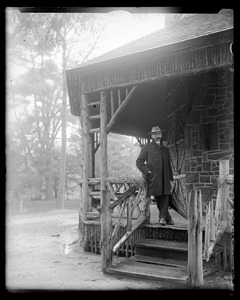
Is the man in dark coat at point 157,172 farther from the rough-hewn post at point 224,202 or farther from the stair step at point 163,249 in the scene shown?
the rough-hewn post at point 224,202

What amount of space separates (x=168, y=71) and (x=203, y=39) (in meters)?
1.11

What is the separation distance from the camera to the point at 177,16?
17.4 m

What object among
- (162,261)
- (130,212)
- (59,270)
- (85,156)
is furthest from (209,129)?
(59,270)

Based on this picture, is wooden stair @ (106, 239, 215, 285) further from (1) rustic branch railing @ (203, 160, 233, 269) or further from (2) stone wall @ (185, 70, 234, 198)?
(2) stone wall @ (185, 70, 234, 198)

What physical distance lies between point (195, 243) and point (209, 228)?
71cm

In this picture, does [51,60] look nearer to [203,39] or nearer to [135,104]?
[135,104]

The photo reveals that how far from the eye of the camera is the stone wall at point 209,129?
1086 cm

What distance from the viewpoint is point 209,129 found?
11125 mm

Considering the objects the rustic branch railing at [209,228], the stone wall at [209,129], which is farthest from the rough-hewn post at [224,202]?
the stone wall at [209,129]

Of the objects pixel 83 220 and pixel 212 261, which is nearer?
pixel 212 261

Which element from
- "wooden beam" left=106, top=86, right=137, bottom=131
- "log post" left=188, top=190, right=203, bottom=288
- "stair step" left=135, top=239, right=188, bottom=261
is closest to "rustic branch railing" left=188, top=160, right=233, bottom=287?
"log post" left=188, top=190, right=203, bottom=288

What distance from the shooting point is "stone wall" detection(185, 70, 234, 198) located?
10.9m
